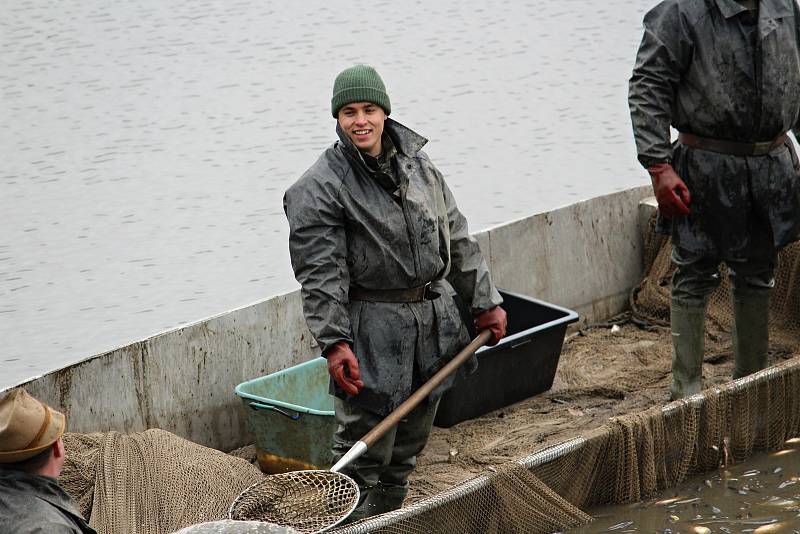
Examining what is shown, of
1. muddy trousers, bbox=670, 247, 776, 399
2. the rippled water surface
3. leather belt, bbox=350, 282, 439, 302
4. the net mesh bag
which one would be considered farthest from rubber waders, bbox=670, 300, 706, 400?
the rippled water surface

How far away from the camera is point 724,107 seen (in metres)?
4.12

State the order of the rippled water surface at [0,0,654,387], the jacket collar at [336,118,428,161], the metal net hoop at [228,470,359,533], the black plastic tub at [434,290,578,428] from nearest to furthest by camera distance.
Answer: the metal net hoop at [228,470,359,533] < the jacket collar at [336,118,428,161] < the black plastic tub at [434,290,578,428] < the rippled water surface at [0,0,654,387]

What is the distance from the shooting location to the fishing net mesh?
3.44 meters

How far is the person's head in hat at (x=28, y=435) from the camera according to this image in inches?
95.3

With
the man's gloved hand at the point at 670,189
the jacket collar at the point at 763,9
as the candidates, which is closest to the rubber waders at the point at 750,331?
the man's gloved hand at the point at 670,189

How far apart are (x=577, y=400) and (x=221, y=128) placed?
13.6 feet

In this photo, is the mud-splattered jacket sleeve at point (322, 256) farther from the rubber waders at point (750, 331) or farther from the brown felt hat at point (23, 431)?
the rubber waders at point (750, 331)

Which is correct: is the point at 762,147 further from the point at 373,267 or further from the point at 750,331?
the point at 373,267

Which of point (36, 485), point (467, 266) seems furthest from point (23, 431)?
point (467, 266)

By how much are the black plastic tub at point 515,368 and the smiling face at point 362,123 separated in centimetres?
135

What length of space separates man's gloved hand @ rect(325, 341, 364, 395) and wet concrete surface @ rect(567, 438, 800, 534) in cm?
89

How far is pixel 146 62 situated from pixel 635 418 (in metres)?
6.71

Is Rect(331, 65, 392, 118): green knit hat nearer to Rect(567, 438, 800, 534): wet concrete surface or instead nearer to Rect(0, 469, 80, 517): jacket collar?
Rect(0, 469, 80, 517): jacket collar

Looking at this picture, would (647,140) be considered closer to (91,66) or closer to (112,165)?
(112,165)
